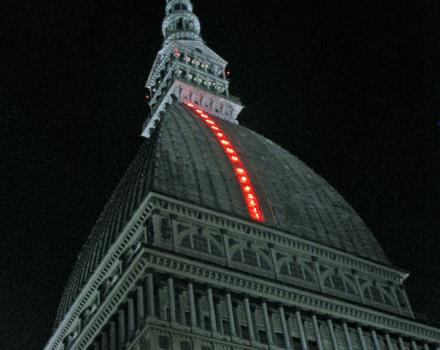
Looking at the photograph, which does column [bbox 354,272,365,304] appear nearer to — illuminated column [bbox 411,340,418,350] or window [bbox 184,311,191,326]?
illuminated column [bbox 411,340,418,350]

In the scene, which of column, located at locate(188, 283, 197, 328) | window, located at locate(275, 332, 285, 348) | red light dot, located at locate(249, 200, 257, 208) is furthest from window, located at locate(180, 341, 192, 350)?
red light dot, located at locate(249, 200, 257, 208)

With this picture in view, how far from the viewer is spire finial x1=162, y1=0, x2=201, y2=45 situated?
317ft

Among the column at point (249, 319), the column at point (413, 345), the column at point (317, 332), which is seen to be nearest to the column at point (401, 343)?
the column at point (413, 345)

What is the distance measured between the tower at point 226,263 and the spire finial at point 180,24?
71.5ft

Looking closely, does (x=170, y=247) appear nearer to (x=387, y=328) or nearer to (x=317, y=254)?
(x=317, y=254)

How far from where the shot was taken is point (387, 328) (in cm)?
6162

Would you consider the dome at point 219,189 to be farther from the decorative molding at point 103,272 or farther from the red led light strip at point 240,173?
the decorative molding at point 103,272

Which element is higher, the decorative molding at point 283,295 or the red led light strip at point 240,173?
the red led light strip at point 240,173

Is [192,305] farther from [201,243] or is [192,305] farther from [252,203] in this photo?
[252,203]

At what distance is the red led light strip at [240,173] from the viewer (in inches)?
2475

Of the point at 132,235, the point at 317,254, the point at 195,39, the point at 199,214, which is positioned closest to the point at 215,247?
the point at 199,214

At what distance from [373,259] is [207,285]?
68.3 ft

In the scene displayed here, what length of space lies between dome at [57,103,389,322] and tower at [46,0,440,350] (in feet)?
0.51

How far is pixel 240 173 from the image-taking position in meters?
66.3
